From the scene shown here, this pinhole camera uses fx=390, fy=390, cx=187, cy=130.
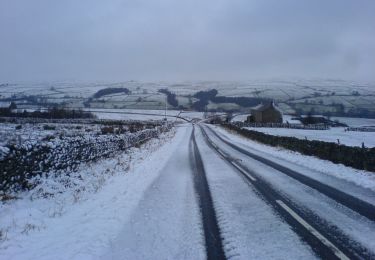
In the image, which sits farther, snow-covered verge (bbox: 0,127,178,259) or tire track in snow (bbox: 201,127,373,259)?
snow-covered verge (bbox: 0,127,178,259)

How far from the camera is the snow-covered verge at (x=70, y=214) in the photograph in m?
6.95

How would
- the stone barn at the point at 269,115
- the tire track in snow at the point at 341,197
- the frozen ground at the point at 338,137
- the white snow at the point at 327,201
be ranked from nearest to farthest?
the white snow at the point at 327,201, the tire track in snow at the point at 341,197, the frozen ground at the point at 338,137, the stone barn at the point at 269,115

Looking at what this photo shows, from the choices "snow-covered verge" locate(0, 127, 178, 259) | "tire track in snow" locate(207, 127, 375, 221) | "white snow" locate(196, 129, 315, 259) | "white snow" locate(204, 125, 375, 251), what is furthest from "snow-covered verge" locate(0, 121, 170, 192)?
"tire track in snow" locate(207, 127, 375, 221)

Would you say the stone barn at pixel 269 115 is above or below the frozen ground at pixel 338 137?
above

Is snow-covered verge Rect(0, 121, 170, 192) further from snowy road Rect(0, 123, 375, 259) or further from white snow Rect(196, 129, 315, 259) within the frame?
white snow Rect(196, 129, 315, 259)

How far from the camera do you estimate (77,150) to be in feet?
52.1

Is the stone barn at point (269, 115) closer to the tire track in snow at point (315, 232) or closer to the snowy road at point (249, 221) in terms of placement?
the snowy road at point (249, 221)

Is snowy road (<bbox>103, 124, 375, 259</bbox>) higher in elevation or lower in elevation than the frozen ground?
higher

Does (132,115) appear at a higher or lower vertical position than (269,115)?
lower

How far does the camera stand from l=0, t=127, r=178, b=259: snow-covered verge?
6.95m

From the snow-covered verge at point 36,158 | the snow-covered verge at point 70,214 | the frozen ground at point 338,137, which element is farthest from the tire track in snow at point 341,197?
the frozen ground at point 338,137

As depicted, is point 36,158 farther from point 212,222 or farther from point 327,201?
point 327,201

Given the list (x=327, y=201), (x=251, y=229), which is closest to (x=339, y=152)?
(x=327, y=201)

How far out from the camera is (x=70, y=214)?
941 cm
